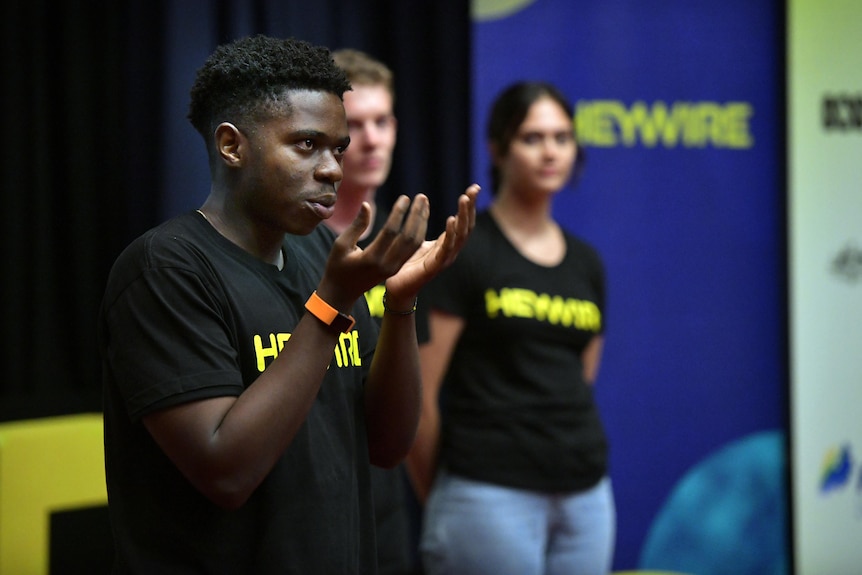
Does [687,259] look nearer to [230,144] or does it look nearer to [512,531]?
[512,531]

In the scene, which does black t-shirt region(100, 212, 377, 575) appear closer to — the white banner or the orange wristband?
the orange wristband

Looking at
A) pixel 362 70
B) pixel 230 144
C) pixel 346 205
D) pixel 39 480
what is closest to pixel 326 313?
pixel 230 144

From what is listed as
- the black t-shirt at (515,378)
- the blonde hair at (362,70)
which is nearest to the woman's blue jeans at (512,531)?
the black t-shirt at (515,378)

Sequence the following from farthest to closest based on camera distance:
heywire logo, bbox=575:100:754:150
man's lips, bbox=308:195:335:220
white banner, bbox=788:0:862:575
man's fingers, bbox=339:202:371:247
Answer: white banner, bbox=788:0:862:575
heywire logo, bbox=575:100:754:150
man's lips, bbox=308:195:335:220
man's fingers, bbox=339:202:371:247

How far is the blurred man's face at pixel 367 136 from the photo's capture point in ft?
7.30

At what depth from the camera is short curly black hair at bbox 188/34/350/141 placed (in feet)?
3.98

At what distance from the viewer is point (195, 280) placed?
1129mm

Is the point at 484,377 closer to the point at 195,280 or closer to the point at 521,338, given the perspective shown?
the point at 521,338

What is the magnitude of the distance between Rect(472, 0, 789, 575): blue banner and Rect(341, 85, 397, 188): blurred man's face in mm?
1273

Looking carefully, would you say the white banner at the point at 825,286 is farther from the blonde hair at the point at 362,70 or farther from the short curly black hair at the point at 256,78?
the short curly black hair at the point at 256,78

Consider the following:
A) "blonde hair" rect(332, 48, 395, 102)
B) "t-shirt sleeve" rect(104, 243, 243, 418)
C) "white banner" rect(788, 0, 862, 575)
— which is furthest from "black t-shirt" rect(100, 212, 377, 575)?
"white banner" rect(788, 0, 862, 575)

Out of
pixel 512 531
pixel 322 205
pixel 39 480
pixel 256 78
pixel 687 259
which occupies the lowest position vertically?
pixel 512 531

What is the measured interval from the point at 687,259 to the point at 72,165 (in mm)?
2141

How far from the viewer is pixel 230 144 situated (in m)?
1.22
